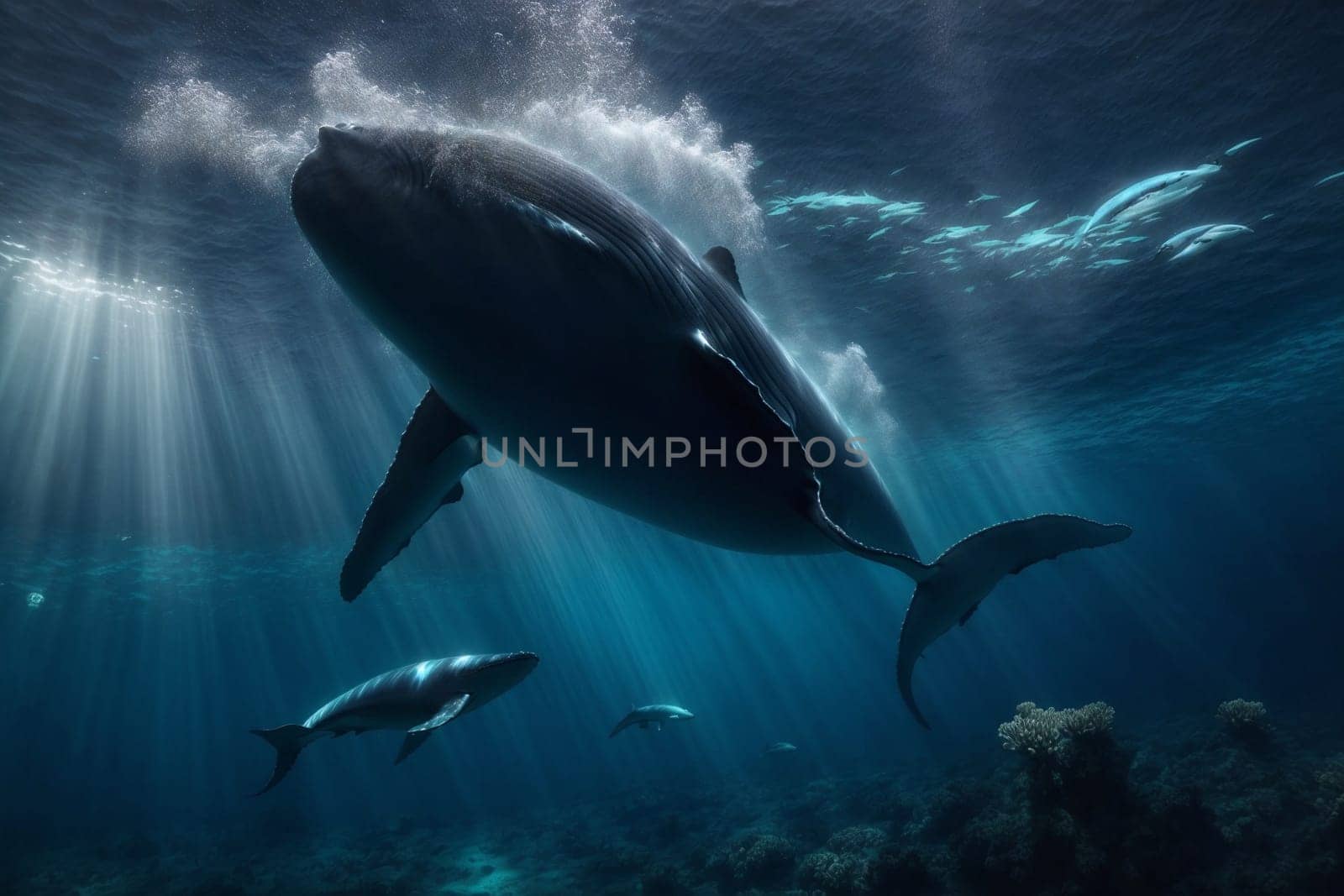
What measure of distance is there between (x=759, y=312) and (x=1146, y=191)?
9.28m

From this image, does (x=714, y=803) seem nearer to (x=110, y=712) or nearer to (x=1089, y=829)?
(x=1089, y=829)

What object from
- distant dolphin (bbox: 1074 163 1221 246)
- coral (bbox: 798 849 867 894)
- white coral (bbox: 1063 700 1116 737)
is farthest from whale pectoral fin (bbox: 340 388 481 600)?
distant dolphin (bbox: 1074 163 1221 246)

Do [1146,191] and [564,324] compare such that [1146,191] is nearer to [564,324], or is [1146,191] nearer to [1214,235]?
[1214,235]

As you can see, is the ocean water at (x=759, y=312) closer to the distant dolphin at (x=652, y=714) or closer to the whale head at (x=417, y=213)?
the whale head at (x=417, y=213)

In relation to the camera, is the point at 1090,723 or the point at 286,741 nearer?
the point at 1090,723

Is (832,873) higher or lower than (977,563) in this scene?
lower

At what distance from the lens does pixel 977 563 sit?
4.20 metres

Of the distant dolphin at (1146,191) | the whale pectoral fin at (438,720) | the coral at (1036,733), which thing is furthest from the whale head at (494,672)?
the distant dolphin at (1146,191)

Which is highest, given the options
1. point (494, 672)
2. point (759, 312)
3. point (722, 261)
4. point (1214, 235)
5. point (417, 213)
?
point (759, 312)

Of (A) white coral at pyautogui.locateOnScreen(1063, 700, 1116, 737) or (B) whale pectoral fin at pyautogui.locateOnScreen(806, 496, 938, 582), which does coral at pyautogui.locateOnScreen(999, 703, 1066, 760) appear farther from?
(B) whale pectoral fin at pyautogui.locateOnScreen(806, 496, 938, 582)

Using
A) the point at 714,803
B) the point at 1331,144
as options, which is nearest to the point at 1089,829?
the point at 1331,144

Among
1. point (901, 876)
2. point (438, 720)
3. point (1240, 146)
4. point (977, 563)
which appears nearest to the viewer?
point (977, 563)

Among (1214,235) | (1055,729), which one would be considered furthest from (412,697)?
(1214,235)

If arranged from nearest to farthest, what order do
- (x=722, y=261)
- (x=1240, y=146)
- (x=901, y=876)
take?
(x=722, y=261), (x=901, y=876), (x=1240, y=146)
